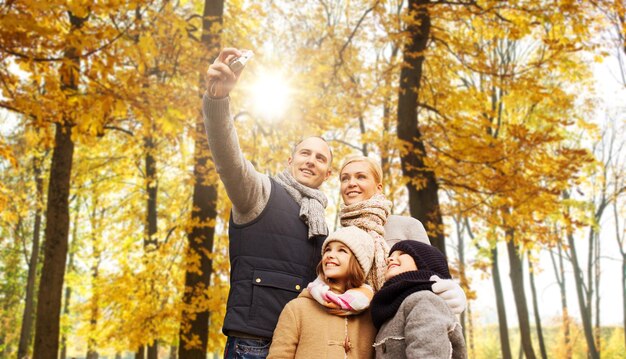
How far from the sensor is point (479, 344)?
1487 inches

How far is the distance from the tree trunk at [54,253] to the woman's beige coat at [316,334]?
6.52 meters

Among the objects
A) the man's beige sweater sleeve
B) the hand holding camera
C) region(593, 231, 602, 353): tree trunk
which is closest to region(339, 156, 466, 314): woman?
the man's beige sweater sleeve

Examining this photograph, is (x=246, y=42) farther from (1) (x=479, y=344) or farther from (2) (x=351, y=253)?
(1) (x=479, y=344)

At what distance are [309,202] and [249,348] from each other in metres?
0.79

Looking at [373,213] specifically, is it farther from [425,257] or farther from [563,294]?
[563,294]

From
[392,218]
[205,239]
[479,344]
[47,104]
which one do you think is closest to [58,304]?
[205,239]

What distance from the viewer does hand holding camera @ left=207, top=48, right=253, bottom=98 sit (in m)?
2.12

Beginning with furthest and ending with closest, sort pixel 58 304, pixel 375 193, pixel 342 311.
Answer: pixel 58 304 < pixel 375 193 < pixel 342 311

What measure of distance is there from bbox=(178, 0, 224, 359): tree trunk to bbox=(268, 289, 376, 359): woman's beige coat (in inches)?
237

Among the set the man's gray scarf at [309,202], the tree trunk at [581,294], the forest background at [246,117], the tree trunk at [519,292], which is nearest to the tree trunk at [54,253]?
the forest background at [246,117]

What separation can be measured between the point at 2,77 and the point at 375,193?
466cm

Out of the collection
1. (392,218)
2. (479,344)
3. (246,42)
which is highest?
(246,42)

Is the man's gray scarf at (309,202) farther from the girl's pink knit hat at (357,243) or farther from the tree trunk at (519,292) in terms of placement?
the tree trunk at (519,292)

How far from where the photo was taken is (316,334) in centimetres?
218
